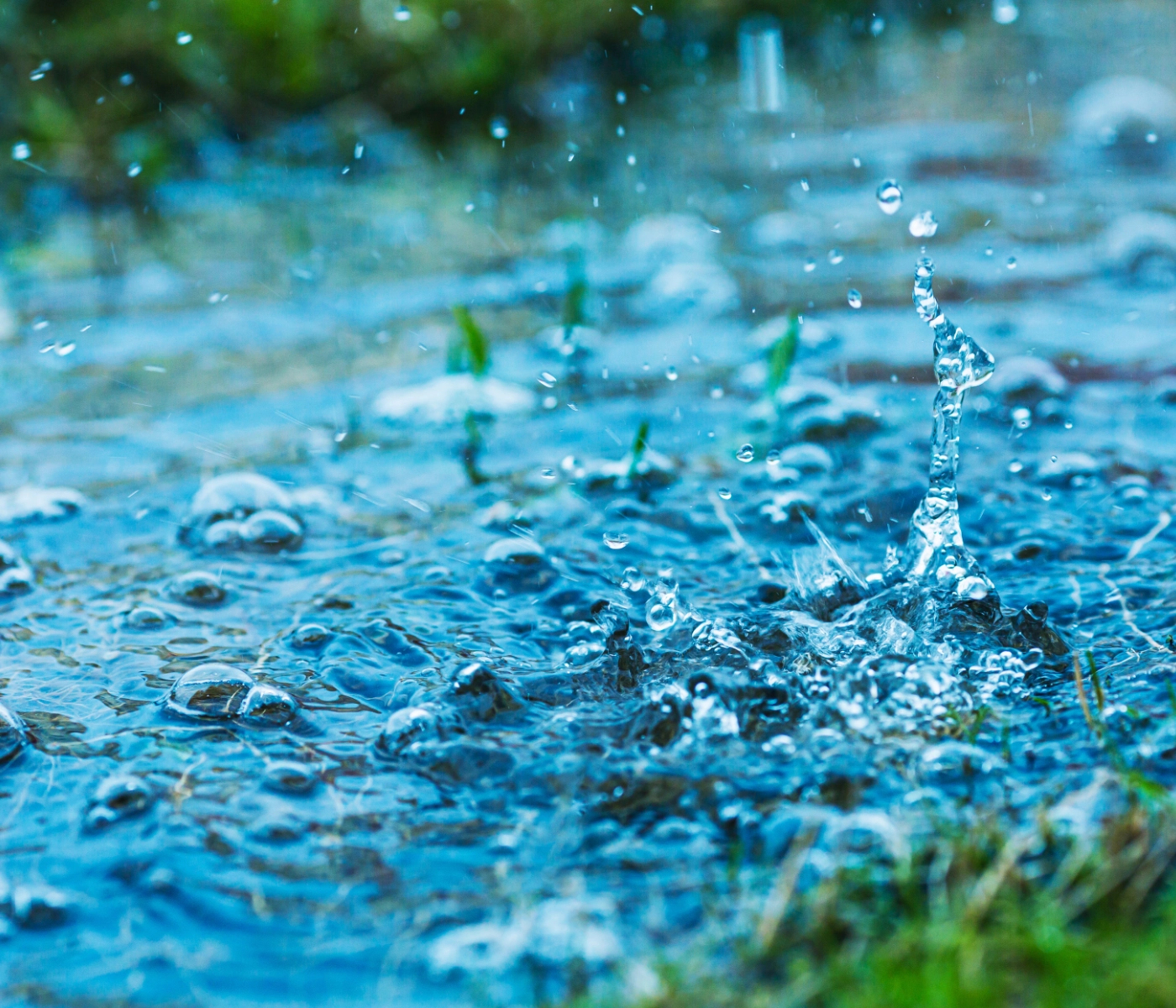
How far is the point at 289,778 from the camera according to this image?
195 centimetres

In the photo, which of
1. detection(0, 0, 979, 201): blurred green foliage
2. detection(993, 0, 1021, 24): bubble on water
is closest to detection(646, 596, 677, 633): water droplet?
detection(0, 0, 979, 201): blurred green foliage

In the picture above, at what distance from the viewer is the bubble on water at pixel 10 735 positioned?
2.04 metres

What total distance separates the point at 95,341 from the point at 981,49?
5428 mm

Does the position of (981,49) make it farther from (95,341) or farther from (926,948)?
(926,948)

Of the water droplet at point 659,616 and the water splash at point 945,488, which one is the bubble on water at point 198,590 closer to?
the water droplet at point 659,616

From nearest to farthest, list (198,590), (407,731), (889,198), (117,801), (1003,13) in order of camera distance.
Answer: (117,801)
(407,731)
(198,590)
(889,198)
(1003,13)

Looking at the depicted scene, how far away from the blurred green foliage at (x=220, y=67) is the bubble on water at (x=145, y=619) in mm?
3523

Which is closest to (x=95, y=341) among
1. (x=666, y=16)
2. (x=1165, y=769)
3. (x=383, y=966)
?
(x=383, y=966)

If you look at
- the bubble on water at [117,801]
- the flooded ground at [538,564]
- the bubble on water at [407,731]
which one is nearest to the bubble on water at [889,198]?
the flooded ground at [538,564]

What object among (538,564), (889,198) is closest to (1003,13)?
(889,198)

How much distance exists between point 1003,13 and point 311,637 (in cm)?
705

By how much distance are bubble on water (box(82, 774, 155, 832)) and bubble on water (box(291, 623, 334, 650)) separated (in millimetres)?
474

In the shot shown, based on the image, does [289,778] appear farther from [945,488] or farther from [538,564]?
[945,488]

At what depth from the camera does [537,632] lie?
236cm
